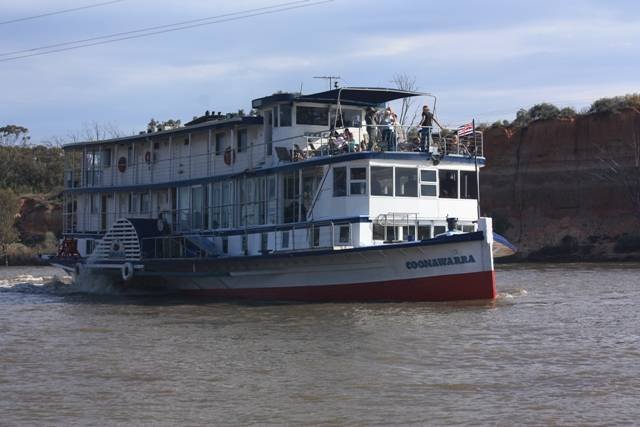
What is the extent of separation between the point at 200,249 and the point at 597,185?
42.9 m

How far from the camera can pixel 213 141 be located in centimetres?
3166

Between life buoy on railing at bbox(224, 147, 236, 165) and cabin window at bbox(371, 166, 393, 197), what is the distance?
640 cm

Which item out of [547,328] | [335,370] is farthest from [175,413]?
[547,328]

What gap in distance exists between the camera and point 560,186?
68188 mm

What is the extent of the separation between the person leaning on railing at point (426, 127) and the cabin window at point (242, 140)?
20.4ft

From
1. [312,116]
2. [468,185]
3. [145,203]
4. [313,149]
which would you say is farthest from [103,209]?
[468,185]

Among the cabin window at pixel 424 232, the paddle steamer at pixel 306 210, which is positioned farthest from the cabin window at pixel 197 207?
the cabin window at pixel 424 232

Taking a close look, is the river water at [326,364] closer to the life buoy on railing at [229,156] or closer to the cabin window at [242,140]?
the life buoy on railing at [229,156]

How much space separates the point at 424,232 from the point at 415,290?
2.24m

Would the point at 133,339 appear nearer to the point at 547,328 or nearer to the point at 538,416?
the point at 547,328

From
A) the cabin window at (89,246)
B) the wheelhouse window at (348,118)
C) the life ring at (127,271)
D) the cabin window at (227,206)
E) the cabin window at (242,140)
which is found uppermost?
the wheelhouse window at (348,118)

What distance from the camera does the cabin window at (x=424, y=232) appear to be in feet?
86.5

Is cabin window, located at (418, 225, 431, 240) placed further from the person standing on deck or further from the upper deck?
the person standing on deck

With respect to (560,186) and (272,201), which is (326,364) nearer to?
(272,201)
